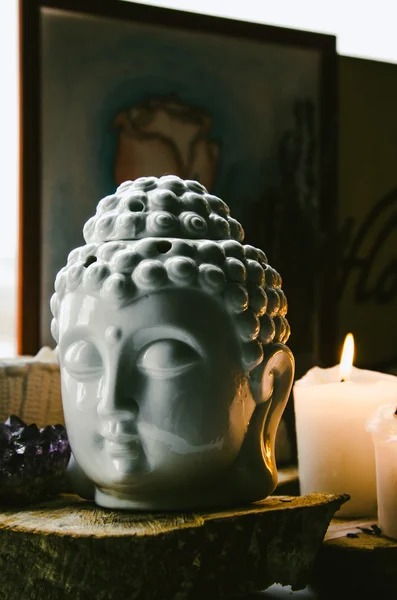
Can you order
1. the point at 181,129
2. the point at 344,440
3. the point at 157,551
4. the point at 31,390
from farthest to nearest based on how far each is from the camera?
the point at 181,129, the point at 31,390, the point at 344,440, the point at 157,551

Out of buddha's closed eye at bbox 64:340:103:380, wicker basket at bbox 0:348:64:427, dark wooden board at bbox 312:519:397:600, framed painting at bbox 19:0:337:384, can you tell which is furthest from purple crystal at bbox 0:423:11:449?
framed painting at bbox 19:0:337:384

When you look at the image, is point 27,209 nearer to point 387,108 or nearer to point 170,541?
point 387,108

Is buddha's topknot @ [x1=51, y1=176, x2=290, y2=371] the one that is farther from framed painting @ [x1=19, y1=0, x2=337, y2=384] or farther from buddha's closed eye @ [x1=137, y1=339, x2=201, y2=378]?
framed painting @ [x1=19, y1=0, x2=337, y2=384]

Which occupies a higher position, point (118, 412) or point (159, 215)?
point (159, 215)

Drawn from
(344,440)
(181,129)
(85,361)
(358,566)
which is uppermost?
(181,129)

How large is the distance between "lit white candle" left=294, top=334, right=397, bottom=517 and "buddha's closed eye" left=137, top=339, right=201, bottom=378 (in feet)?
0.89

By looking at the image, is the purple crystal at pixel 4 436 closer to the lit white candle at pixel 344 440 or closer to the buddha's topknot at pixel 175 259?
the buddha's topknot at pixel 175 259

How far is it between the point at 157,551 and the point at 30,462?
→ 178mm

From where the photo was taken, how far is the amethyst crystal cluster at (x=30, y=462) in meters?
0.72

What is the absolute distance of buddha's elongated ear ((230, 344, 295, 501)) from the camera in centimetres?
75

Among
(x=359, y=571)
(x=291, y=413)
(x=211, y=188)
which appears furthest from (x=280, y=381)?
(x=211, y=188)

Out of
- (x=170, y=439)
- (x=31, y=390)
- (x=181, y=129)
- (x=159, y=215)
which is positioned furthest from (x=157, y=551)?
(x=181, y=129)

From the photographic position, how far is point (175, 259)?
28.0 inches

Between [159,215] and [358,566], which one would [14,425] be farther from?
[358,566]
